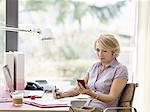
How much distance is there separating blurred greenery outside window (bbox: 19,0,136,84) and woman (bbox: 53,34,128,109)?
4.21ft

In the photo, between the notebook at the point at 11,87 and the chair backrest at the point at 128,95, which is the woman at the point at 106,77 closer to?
the chair backrest at the point at 128,95

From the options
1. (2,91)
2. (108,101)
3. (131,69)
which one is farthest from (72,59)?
(108,101)

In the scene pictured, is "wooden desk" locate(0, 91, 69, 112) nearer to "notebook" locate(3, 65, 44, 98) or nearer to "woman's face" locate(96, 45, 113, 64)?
"notebook" locate(3, 65, 44, 98)

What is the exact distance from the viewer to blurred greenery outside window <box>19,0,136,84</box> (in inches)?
168

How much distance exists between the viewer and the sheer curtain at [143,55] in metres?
3.76

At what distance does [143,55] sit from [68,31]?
1.06 metres

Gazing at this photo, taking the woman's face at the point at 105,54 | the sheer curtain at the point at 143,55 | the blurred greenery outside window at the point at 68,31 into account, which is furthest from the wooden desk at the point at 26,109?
the blurred greenery outside window at the point at 68,31

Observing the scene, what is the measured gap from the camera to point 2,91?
3246 millimetres

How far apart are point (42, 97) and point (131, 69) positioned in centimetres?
143

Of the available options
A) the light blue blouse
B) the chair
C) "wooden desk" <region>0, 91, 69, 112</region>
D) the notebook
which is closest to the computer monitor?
the notebook

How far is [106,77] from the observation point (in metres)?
2.88

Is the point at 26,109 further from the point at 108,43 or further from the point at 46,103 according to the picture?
the point at 108,43

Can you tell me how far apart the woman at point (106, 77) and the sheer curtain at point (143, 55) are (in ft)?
3.05

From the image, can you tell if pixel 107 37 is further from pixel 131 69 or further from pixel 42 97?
pixel 131 69
